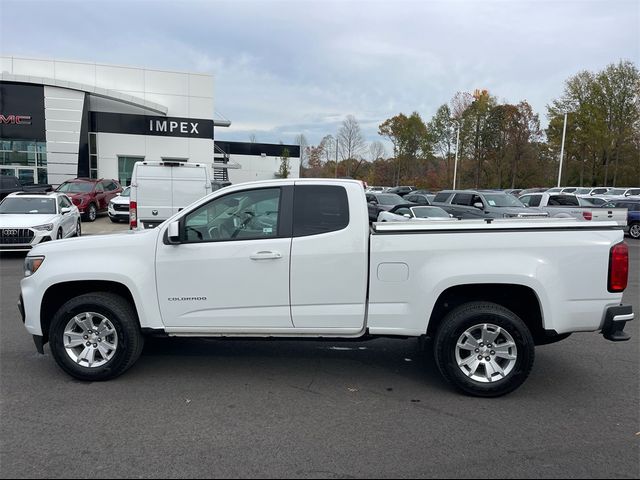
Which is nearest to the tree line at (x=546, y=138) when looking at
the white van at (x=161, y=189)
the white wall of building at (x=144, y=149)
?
the white wall of building at (x=144, y=149)

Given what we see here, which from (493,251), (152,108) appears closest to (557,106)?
(152,108)

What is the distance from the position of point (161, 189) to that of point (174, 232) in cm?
856

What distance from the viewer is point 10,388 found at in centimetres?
457

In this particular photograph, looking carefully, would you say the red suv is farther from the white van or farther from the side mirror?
the side mirror

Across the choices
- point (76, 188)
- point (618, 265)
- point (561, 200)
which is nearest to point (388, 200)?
point (561, 200)

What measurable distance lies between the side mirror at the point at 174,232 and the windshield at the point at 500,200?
15146 mm

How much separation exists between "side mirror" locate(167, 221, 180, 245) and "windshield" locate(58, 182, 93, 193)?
64.4ft

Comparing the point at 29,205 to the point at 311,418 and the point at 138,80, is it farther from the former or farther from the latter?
the point at 138,80

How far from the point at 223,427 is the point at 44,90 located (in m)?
31.6

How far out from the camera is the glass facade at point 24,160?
29906 millimetres

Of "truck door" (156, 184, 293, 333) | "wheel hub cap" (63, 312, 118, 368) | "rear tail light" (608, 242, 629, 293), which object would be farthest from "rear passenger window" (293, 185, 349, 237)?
"rear tail light" (608, 242, 629, 293)

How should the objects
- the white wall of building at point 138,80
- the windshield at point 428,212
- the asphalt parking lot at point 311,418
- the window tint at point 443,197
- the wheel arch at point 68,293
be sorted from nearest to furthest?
the asphalt parking lot at point 311,418, the wheel arch at point 68,293, the windshield at point 428,212, the window tint at point 443,197, the white wall of building at point 138,80

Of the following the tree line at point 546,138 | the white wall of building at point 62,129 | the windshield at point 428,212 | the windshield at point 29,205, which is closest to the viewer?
the windshield at point 29,205

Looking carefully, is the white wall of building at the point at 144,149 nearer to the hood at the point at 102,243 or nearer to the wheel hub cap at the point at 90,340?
the hood at the point at 102,243
